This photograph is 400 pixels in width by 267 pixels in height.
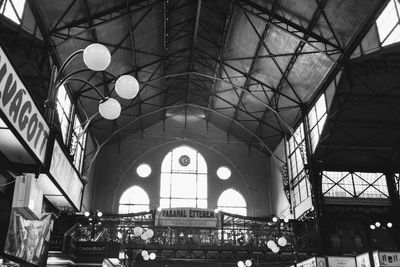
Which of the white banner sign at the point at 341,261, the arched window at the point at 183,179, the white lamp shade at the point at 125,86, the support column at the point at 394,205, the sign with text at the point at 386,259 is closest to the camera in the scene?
the white lamp shade at the point at 125,86

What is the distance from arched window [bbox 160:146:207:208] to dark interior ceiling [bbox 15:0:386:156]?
11.9 ft

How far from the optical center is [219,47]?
69.2 feet

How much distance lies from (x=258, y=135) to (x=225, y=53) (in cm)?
767

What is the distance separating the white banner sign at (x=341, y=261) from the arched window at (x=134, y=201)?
16.4 metres

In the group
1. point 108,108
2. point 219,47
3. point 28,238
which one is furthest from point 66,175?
point 219,47

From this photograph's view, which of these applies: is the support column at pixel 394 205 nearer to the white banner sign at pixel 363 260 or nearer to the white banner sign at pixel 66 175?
the white banner sign at pixel 363 260

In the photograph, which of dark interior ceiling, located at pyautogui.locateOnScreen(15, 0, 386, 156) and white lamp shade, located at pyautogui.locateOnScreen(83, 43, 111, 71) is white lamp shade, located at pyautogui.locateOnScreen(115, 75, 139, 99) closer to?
white lamp shade, located at pyautogui.locateOnScreen(83, 43, 111, 71)

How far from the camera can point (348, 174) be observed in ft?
70.7

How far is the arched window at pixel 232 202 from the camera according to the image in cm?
2752

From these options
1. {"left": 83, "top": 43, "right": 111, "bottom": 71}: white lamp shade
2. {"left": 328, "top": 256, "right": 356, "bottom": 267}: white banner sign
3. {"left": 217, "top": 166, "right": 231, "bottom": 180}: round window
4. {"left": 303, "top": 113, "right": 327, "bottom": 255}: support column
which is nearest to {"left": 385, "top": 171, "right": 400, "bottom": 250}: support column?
{"left": 303, "top": 113, "right": 327, "bottom": 255}: support column

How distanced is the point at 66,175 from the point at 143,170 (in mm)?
13482

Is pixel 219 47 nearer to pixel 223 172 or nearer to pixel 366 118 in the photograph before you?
pixel 366 118

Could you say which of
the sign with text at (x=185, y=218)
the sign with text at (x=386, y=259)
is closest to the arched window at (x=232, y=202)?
the sign with text at (x=185, y=218)

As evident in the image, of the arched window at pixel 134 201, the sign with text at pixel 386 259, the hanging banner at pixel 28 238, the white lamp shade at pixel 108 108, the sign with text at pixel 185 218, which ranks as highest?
the arched window at pixel 134 201
